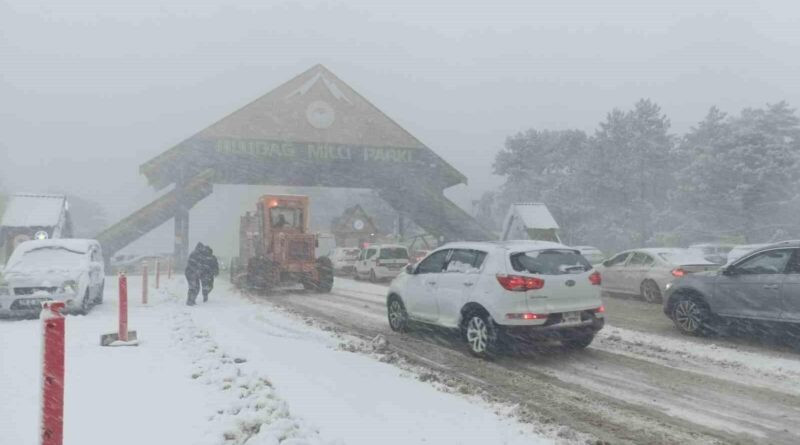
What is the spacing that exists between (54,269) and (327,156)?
25.0 metres

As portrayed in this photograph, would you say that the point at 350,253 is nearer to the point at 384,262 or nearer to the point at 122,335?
the point at 384,262

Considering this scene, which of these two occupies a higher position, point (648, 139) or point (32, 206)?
point (648, 139)

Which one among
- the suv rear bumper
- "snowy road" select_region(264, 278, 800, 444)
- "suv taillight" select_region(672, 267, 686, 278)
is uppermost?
"suv taillight" select_region(672, 267, 686, 278)

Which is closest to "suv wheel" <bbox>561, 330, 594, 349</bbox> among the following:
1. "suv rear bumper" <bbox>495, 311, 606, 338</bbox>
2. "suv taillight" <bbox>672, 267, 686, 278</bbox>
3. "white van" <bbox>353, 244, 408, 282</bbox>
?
"suv rear bumper" <bbox>495, 311, 606, 338</bbox>

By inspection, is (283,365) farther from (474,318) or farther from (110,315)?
(110,315)

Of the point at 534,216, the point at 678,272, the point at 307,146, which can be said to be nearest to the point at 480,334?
the point at 678,272

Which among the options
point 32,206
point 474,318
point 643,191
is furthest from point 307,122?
point 643,191

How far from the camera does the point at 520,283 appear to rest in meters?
7.95

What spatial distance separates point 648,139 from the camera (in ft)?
184

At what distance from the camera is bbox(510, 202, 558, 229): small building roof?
3309cm

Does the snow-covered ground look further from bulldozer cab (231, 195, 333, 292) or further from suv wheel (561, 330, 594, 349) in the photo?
bulldozer cab (231, 195, 333, 292)

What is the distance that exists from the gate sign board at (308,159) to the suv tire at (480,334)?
1155 inches

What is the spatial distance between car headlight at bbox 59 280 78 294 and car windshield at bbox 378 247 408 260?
44.9ft

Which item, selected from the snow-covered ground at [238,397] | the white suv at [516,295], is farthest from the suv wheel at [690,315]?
the snow-covered ground at [238,397]
